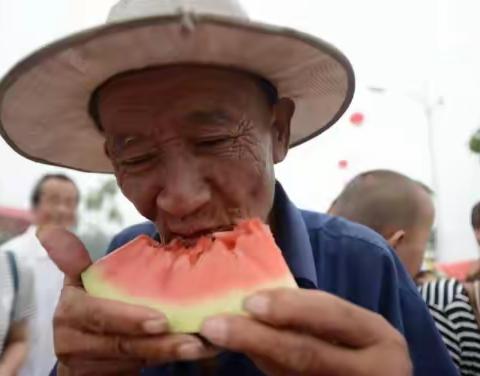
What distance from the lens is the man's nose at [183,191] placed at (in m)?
1.35

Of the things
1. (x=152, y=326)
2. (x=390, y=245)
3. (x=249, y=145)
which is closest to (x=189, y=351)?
(x=152, y=326)

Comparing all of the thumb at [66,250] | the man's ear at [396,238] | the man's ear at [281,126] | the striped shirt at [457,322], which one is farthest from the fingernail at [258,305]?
the man's ear at [396,238]

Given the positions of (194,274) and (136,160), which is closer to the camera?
(194,274)

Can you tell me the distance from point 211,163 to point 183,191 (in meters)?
0.10

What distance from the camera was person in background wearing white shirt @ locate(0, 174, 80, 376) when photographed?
3609 mm

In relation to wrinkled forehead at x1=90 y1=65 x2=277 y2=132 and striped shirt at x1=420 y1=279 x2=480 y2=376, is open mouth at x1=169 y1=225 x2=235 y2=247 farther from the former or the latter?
striped shirt at x1=420 y1=279 x2=480 y2=376

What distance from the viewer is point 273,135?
174cm

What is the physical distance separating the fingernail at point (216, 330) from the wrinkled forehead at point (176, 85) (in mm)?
564

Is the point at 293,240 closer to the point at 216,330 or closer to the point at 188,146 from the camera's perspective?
the point at 188,146

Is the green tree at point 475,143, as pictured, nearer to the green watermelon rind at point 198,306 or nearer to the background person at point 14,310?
the background person at point 14,310

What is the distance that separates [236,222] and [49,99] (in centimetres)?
55

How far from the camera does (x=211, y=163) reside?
4.70ft

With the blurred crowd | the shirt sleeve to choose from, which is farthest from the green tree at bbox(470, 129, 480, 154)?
the shirt sleeve

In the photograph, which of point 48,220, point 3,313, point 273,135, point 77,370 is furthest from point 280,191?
point 48,220
